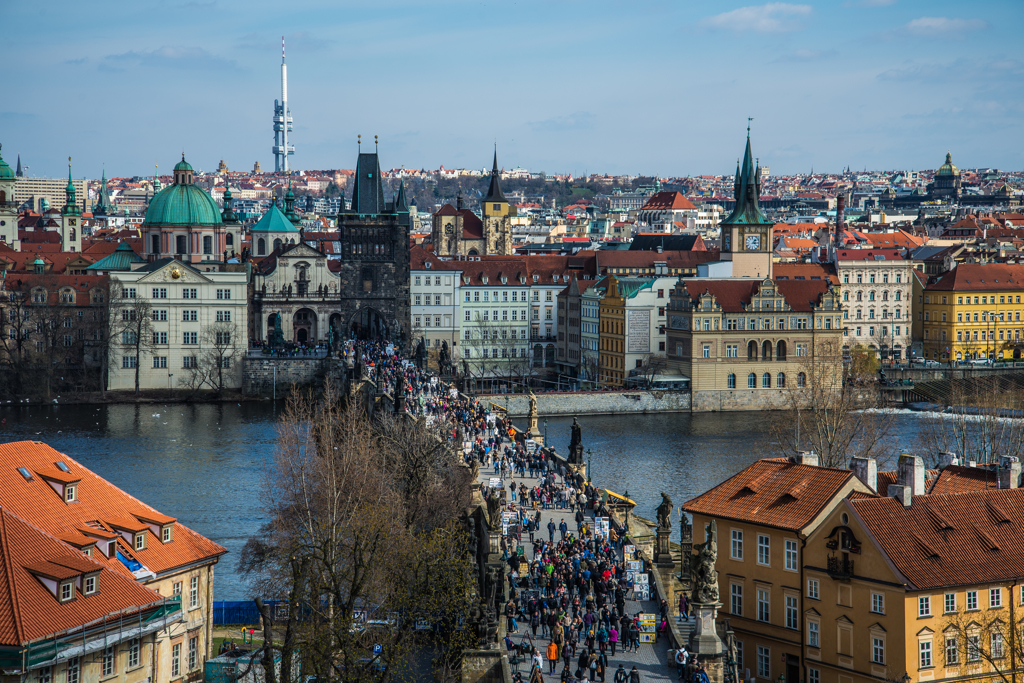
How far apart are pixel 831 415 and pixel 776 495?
33.5 meters

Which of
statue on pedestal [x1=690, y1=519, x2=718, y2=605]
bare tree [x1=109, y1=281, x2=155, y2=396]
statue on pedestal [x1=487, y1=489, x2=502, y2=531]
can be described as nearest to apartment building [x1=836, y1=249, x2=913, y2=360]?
bare tree [x1=109, y1=281, x2=155, y2=396]

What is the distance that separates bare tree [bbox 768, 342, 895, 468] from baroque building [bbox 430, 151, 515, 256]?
55083 mm

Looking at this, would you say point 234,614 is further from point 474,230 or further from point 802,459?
point 474,230

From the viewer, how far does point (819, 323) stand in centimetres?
9762

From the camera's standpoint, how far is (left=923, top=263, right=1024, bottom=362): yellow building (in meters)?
108

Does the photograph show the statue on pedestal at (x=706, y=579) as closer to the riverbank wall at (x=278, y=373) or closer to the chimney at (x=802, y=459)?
the chimney at (x=802, y=459)

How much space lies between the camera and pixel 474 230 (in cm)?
14925

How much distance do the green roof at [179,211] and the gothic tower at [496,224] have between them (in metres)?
41.5

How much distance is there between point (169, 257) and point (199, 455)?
41.8 meters

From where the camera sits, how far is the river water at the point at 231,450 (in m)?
54.6

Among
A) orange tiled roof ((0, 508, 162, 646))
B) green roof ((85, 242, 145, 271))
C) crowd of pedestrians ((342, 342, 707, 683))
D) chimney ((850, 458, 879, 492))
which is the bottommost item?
crowd of pedestrians ((342, 342, 707, 683))

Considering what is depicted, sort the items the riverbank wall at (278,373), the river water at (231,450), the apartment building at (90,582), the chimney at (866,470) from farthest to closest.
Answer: the riverbank wall at (278,373), the river water at (231,450), the chimney at (866,470), the apartment building at (90,582)

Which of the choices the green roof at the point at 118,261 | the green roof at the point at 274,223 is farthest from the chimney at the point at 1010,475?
the green roof at the point at 274,223

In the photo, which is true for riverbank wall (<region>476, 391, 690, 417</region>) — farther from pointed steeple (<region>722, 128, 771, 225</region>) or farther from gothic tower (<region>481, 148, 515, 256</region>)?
gothic tower (<region>481, 148, 515, 256</region>)
